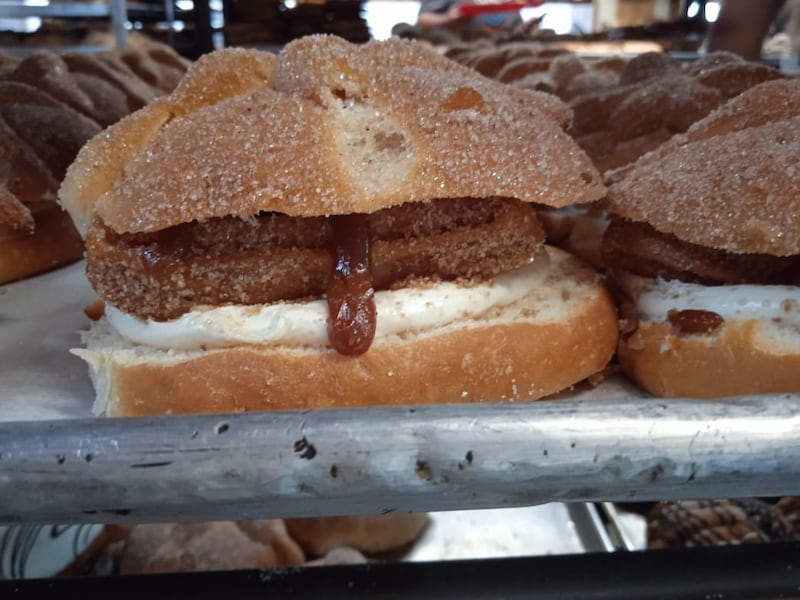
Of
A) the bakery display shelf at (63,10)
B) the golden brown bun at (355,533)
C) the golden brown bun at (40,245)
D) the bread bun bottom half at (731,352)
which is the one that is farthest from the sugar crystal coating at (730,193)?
the bakery display shelf at (63,10)

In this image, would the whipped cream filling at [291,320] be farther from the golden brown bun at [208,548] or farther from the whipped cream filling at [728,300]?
the golden brown bun at [208,548]

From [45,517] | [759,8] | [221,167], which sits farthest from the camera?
[759,8]

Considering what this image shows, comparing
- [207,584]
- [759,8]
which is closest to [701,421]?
[207,584]

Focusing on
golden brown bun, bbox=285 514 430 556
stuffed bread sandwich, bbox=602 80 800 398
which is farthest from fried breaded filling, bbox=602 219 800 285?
golden brown bun, bbox=285 514 430 556

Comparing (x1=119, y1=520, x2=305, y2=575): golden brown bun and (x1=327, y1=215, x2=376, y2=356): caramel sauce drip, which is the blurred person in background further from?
(x1=119, y1=520, x2=305, y2=575): golden brown bun

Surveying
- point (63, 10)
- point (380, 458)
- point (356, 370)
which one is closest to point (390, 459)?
point (380, 458)

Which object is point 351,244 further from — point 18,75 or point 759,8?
point 759,8

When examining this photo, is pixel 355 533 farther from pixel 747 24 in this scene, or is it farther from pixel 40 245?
pixel 747 24
